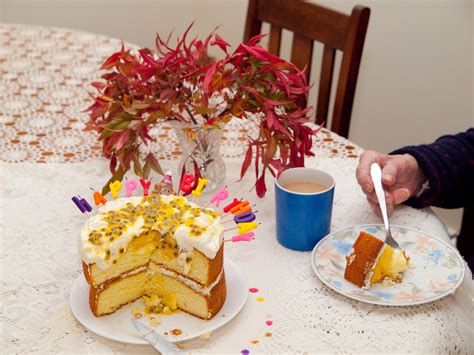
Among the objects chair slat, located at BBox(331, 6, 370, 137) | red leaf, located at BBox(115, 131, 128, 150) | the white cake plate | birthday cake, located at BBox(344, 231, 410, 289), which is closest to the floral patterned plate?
birthday cake, located at BBox(344, 231, 410, 289)

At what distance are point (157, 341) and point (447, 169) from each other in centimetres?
74

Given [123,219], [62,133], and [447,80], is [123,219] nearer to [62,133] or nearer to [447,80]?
[62,133]

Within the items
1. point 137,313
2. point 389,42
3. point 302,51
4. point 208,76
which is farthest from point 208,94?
point 389,42

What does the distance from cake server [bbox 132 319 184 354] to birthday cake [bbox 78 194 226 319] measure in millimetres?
65

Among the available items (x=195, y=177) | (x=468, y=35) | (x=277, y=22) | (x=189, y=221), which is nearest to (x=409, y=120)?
(x=468, y=35)

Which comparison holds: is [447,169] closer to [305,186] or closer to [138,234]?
[305,186]

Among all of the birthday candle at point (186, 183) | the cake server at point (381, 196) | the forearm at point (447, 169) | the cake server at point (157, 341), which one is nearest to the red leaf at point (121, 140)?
the birthday candle at point (186, 183)

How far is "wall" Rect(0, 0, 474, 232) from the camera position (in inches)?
98.1

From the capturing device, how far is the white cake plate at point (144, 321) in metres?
0.98

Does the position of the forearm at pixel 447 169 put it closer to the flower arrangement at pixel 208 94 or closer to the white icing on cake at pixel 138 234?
the flower arrangement at pixel 208 94

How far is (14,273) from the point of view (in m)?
1.15

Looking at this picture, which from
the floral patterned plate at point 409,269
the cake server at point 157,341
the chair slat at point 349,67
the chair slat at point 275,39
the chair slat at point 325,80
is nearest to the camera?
the cake server at point 157,341

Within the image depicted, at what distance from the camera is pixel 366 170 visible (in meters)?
1.32

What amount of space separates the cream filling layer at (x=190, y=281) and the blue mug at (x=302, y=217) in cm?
19
